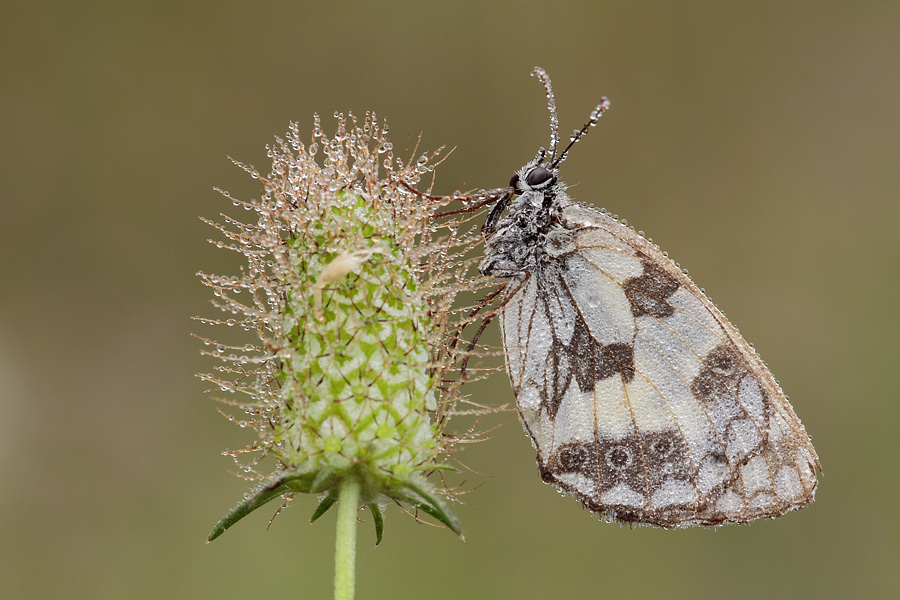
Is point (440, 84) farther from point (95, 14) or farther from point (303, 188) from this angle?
point (303, 188)

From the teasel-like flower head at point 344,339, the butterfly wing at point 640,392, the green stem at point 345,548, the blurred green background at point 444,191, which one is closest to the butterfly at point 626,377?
the butterfly wing at point 640,392

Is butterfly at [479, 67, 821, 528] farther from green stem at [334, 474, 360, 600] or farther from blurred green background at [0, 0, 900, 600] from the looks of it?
blurred green background at [0, 0, 900, 600]

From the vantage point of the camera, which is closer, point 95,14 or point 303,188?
point 303,188

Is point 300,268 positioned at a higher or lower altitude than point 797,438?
higher

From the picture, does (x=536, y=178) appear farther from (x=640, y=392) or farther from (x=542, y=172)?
(x=640, y=392)

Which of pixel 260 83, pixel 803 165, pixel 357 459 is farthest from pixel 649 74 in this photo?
pixel 357 459

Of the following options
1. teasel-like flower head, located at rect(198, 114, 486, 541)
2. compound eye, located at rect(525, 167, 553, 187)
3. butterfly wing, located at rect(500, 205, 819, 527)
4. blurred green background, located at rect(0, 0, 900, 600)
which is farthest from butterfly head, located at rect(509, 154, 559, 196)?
blurred green background, located at rect(0, 0, 900, 600)

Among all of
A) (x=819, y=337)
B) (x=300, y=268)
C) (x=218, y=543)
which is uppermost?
(x=819, y=337)
